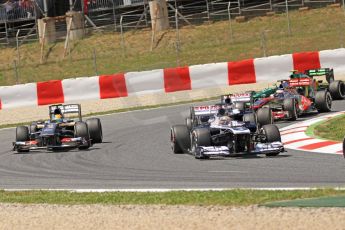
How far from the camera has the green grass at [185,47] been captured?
100 ft

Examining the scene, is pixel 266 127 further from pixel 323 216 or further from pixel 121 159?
pixel 323 216

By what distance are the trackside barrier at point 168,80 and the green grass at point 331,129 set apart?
7699 mm

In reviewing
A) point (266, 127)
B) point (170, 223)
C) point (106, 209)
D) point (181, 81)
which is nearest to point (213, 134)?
point (266, 127)

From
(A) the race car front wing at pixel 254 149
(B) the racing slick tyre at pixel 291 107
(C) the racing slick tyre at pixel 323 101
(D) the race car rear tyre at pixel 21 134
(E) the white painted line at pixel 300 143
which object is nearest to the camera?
(A) the race car front wing at pixel 254 149

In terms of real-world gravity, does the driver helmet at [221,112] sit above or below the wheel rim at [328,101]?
above

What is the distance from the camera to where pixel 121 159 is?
16328mm

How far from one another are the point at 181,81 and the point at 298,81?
19.4ft

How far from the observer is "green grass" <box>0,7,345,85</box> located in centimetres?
3059

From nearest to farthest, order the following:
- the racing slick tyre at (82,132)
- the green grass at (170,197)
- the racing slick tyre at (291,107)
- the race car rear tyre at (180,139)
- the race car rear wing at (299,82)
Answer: the green grass at (170,197) → the race car rear tyre at (180,139) → the racing slick tyre at (82,132) → the racing slick tyre at (291,107) → the race car rear wing at (299,82)

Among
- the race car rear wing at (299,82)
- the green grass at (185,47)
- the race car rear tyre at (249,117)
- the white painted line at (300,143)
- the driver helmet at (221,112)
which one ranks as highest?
the green grass at (185,47)

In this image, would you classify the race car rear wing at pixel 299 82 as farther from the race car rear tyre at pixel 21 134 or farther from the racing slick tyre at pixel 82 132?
the race car rear tyre at pixel 21 134

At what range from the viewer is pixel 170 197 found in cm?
1120

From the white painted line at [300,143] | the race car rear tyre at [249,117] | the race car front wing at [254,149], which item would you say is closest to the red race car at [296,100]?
the race car rear tyre at [249,117]

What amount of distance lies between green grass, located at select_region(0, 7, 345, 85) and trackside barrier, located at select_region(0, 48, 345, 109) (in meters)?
2.21
